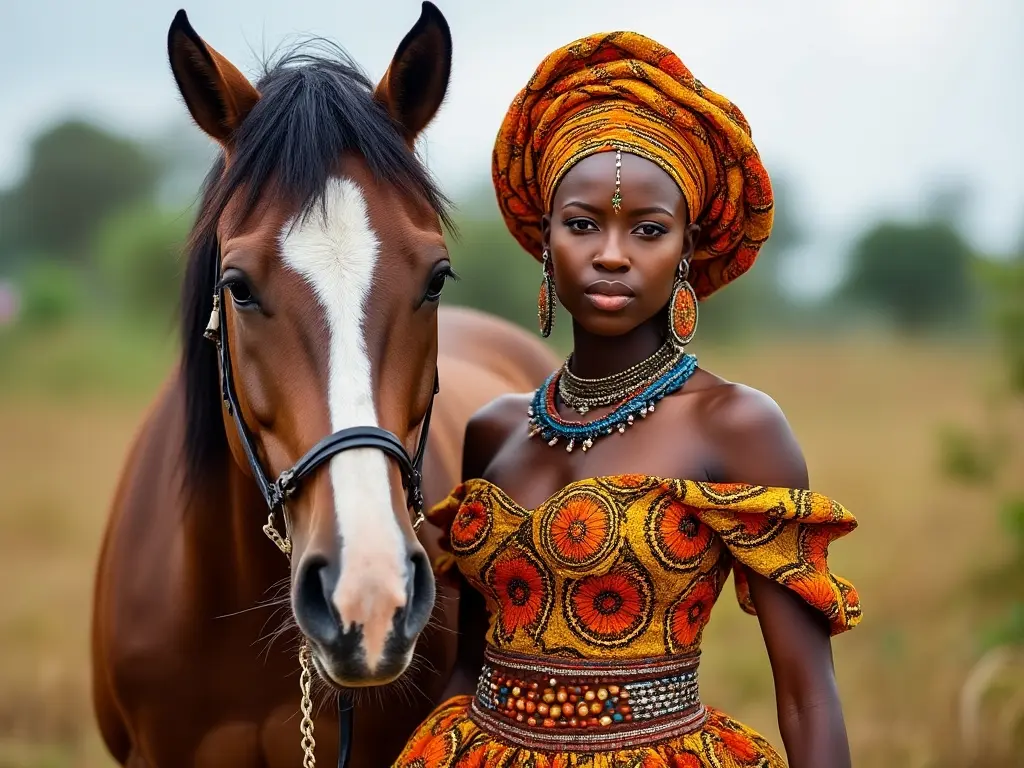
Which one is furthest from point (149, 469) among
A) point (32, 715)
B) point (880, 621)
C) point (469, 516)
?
point (880, 621)

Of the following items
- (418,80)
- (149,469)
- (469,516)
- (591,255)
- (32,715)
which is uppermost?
(418,80)

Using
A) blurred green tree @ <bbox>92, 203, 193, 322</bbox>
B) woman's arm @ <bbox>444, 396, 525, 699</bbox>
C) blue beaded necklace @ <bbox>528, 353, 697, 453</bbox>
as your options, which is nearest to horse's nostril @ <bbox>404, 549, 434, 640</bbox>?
blue beaded necklace @ <bbox>528, 353, 697, 453</bbox>

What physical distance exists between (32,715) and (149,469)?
3213 millimetres

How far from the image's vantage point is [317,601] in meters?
1.72

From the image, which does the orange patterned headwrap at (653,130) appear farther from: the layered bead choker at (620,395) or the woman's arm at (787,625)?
the woman's arm at (787,625)

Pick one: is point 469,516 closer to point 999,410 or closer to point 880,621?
point 999,410

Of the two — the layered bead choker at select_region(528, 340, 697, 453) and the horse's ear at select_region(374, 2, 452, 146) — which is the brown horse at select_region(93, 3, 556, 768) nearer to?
the horse's ear at select_region(374, 2, 452, 146)

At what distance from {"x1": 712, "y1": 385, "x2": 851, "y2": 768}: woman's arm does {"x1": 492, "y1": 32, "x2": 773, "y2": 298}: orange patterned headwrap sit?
0.42 metres

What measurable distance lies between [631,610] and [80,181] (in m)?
20.0

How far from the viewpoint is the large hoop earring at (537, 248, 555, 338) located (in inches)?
87.6

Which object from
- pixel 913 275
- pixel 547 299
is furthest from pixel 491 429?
pixel 913 275

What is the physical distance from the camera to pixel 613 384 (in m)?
2.13

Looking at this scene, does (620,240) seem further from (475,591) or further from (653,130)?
(475,591)

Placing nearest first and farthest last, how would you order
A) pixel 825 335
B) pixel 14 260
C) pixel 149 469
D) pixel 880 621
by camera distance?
1. pixel 149 469
2. pixel 880 621
3. pixel 825 335
4. pixel 14 260
